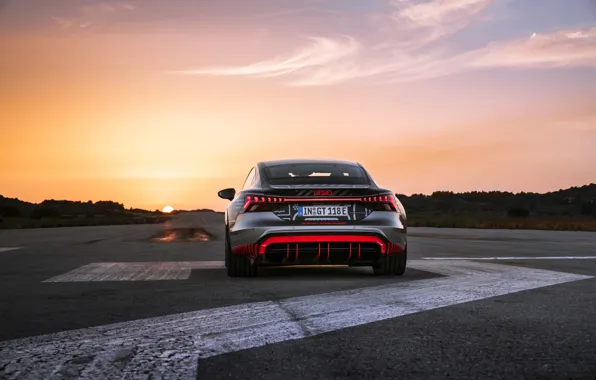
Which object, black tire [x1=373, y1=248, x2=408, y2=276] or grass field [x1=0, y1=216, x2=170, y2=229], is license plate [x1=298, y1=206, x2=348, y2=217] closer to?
black tire [x1=373, y1=248, x2=408, y2=276]

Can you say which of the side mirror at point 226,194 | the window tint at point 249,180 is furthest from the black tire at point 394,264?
the side mirror at point 226,194

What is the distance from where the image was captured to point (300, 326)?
499cm

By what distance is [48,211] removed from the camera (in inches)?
3179

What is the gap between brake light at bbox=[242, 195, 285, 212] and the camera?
8.54 m

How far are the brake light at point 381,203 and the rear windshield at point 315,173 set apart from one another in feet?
1.46

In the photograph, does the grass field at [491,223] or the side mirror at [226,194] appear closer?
the side mirror at [226,194]

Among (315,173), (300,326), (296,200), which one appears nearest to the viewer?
(300,326)

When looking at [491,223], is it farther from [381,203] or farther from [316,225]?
[316,225]

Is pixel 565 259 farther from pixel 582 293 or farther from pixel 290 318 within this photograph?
pixel 290 318

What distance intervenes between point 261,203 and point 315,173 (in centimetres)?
108

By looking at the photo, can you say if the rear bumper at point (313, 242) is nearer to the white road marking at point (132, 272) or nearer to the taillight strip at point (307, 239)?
the taillight strip at point (307, 239)

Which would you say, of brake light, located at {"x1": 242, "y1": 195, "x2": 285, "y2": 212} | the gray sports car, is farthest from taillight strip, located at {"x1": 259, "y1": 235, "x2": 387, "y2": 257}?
brake light, located at {"x1": 242, "y1": 195, "x2": 285, "y2": 212}

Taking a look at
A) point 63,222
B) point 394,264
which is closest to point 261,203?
point 394,264

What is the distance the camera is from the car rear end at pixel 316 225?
8.45 meters
